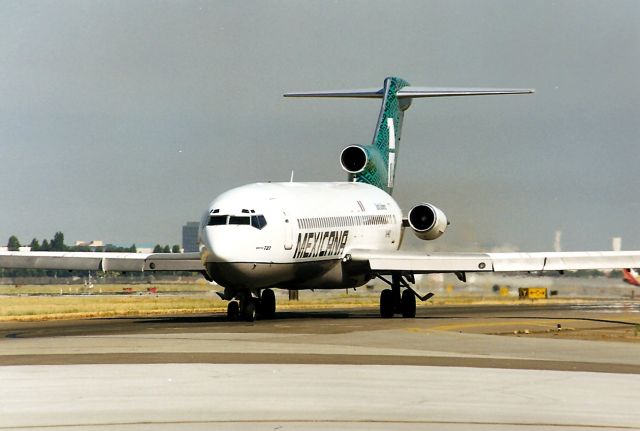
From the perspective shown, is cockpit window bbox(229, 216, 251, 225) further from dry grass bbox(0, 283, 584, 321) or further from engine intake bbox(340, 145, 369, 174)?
engine intake bbox(340, 145, 369, 174)

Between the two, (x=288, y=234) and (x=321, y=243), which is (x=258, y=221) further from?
(x=321, y=243)

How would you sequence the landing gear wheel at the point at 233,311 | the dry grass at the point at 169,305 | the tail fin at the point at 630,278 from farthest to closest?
the tail fin at the point at 630,278, the dry grass at the point at 169,305, the landing gear wheel at the point at 233,311

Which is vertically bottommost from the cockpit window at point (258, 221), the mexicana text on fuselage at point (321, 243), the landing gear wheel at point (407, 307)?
the landing gear wheel at point (407, 307)

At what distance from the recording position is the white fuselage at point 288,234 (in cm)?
3659

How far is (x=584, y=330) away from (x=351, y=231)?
46.2 feet

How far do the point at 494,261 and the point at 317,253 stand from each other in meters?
6.52

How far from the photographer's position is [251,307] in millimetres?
38406

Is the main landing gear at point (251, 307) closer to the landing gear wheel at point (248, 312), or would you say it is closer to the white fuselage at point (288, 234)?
the landing gear wheel at point (248, 312)

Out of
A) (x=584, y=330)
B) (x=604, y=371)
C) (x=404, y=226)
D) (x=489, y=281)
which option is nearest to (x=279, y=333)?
(x=584, y=330)

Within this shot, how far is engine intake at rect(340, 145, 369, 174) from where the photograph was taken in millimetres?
53188

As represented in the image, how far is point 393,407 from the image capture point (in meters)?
15.0

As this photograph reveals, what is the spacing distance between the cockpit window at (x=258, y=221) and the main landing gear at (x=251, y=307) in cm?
240

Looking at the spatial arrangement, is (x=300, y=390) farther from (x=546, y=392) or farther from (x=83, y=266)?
(x=83, y=266)

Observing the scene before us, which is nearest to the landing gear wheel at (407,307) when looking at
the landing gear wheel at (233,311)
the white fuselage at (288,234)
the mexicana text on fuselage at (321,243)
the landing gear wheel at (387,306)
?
the landing gear wheel at (387,306)
